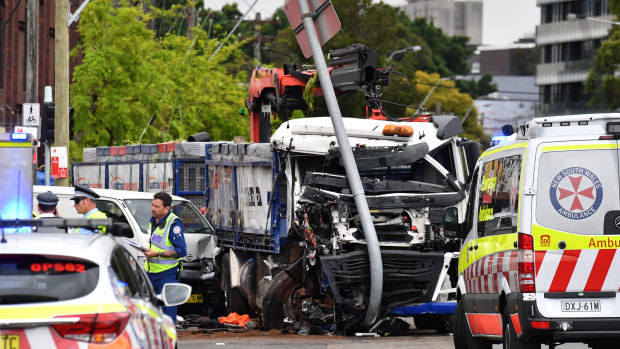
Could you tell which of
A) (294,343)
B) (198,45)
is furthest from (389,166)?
(198,45)

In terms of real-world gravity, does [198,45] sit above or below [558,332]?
above

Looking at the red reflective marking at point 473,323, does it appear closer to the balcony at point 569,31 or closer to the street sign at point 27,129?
the street sign at point 27,129

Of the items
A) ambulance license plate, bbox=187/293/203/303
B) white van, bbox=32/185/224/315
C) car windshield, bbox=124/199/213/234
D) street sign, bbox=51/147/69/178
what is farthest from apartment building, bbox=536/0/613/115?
ambulance license plate, bbox=187/293/203/303

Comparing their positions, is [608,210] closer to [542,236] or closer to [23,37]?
[542,236]

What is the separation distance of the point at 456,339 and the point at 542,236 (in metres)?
2.92

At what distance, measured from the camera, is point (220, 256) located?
1983 centimetres

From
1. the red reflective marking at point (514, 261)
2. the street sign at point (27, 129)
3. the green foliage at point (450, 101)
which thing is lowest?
the red reflective marking at point (514, 261)

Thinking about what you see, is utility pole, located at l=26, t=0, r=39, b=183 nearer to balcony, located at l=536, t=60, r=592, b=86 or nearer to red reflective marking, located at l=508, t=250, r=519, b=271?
red reflective marking, located at l=508, t=250, r=519, b=271

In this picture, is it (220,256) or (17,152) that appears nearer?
(17,152)

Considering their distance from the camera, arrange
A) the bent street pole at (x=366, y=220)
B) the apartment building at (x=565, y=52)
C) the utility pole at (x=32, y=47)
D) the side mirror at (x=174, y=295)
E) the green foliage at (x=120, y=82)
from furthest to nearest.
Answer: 1. the apartment building at (x=565, y=52)
2. the green foliage at (x=120, y=82)
3. the utility pole at (x=32, y=47)
4. the bent street pole at (x=366, y=220)
5. the side mirror at (x=174, y=295)

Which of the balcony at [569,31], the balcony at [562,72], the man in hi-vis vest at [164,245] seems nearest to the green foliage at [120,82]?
the man in hi-vis vest at [164,245]

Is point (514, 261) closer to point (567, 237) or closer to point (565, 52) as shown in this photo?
point (567, 237)

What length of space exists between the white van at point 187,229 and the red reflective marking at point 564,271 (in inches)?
326

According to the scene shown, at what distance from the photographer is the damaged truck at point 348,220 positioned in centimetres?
1625
